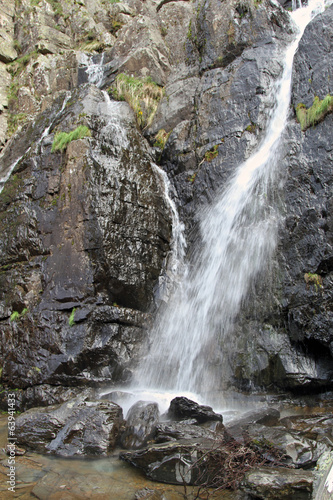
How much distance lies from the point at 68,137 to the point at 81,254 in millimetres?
3389

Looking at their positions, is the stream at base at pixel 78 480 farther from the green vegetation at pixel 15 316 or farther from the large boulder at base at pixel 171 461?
the green vegetation at pixel 15 316

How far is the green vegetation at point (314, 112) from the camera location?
8242 millimetres

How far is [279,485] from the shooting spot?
12.1ft

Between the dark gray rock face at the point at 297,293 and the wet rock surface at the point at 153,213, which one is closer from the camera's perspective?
the dark gray rock face at the point at 297,293

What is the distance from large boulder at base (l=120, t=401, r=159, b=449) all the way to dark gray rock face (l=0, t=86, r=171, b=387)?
1.94 metres

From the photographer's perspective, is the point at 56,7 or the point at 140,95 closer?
the point at 140,95

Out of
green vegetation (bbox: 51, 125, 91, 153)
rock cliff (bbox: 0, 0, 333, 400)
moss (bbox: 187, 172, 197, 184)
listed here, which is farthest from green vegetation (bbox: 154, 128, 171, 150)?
green vegetation (bbox: 51, 125, 91, 153)

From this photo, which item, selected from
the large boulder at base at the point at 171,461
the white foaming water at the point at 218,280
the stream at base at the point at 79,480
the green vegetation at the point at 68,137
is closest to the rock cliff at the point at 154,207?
the green vegetation at the point at 68,137

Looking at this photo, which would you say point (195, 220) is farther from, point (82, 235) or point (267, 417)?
point (267, 417)

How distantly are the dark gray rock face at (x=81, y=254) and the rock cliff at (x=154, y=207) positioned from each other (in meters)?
0.03

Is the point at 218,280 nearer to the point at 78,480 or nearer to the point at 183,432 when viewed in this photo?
the point at 183,432

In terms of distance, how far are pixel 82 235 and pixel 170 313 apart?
9.02ft

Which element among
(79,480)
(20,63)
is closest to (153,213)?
(79,480)

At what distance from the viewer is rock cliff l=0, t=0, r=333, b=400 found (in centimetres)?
742
